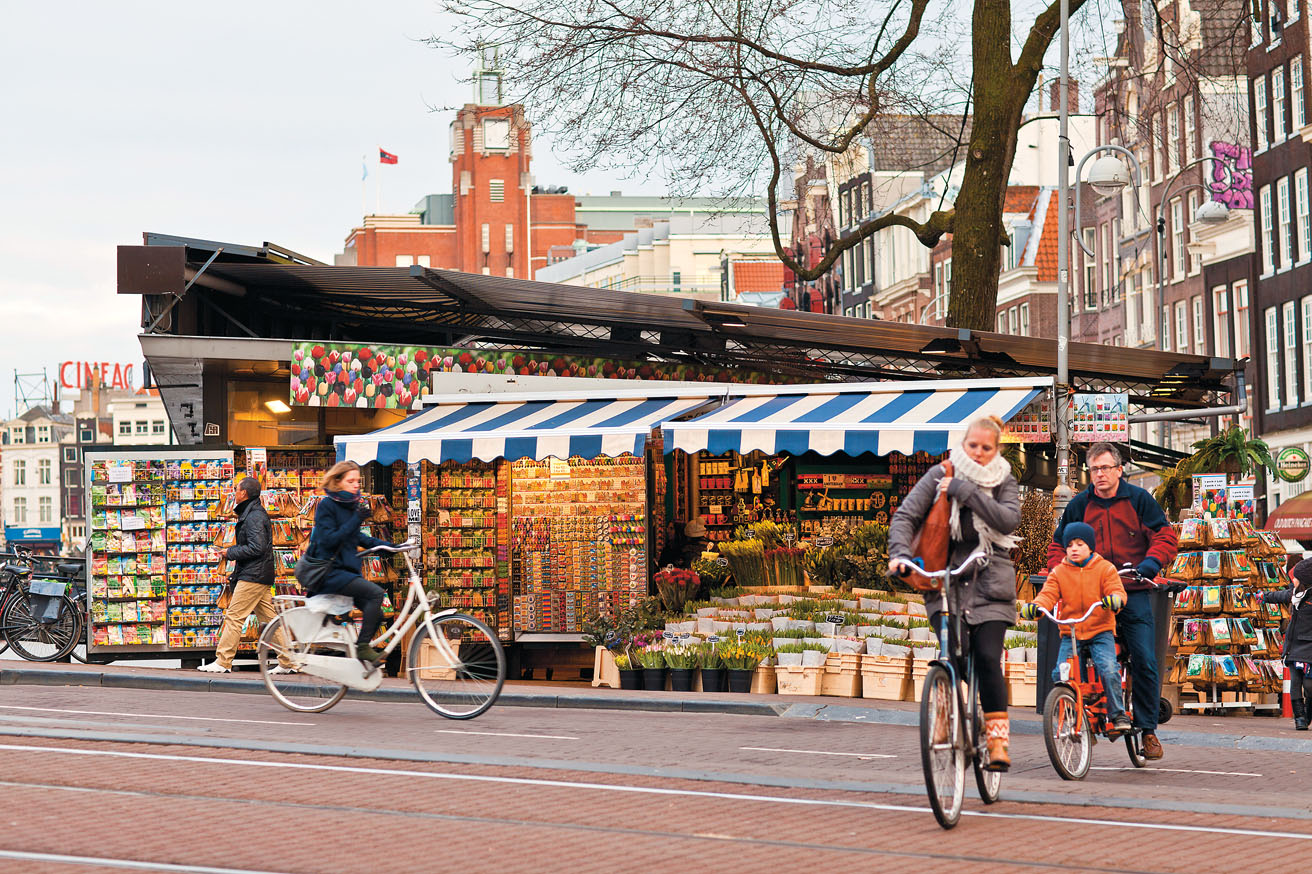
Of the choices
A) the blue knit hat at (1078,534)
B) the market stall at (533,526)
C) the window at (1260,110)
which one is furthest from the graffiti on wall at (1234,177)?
the blue knit hat at (1078,534)

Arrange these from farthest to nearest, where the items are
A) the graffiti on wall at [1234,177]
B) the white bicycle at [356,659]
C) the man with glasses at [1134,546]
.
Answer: the graffiti on wall at [1234,177], the white bicycle at [356,659], the man with glasses at [1134,546]

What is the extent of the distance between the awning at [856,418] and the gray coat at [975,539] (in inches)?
262

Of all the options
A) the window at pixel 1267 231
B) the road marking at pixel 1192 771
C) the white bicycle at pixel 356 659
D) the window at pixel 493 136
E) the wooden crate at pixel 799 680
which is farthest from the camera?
the window at pixel 493 136

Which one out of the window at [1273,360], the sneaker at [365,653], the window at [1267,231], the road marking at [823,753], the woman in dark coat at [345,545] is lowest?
the road marking at [823,753]

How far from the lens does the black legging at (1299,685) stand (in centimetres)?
1402

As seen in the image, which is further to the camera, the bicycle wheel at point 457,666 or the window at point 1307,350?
the window at point 1307,350

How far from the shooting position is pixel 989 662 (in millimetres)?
8023

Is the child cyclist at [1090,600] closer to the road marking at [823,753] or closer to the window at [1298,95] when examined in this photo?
the road marking at [823,753]

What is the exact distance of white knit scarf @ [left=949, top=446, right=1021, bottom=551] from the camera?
7.95 metres

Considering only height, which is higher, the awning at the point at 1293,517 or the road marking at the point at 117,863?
the awning at the point at 1293,517

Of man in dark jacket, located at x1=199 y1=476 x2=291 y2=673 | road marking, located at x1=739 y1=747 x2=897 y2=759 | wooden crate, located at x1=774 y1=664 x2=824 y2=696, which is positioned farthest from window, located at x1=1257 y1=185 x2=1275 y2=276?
road marking, located at x1=739 y1=747 x2=897 y2=759

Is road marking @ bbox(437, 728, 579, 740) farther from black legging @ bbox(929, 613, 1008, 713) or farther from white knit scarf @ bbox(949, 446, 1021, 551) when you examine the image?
white knit scarf @ bbox(949, 446, 1021, 551)

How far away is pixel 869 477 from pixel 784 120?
5121mm

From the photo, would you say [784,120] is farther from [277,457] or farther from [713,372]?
[277,457]
